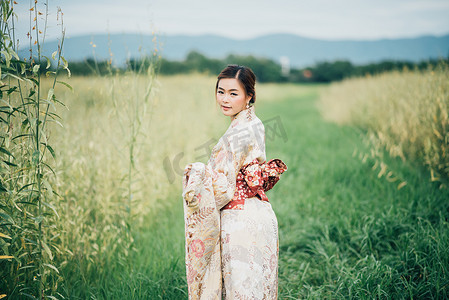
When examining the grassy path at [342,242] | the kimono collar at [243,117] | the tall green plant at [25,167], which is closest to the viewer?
the tall green plant at [25,167]

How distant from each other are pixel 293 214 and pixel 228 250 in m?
2.24

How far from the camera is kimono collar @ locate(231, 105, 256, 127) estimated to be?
5.72ft

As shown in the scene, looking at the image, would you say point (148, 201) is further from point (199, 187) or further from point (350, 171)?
point (350, 171)

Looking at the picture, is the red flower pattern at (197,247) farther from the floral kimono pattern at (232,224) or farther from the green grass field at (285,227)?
the green grass field at (285,227)

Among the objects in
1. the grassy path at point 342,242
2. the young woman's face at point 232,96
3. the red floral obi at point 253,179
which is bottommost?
the grassy path at point 342,242

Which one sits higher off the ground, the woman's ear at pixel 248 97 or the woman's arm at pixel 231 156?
the woman's ear at pixel 248 97

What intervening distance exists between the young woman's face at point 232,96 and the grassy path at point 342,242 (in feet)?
4.62

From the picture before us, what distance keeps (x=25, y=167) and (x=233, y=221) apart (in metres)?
1.37

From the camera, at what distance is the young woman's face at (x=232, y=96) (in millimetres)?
1743

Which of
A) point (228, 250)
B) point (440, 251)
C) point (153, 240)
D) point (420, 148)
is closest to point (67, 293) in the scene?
point (153, 240)

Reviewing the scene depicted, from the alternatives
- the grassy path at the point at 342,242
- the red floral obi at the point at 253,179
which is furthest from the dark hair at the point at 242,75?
the grassy path at the point at 342,242

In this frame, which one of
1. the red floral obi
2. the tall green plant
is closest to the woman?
the red floral obi

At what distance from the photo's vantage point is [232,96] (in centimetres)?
175

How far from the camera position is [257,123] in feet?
5.73
